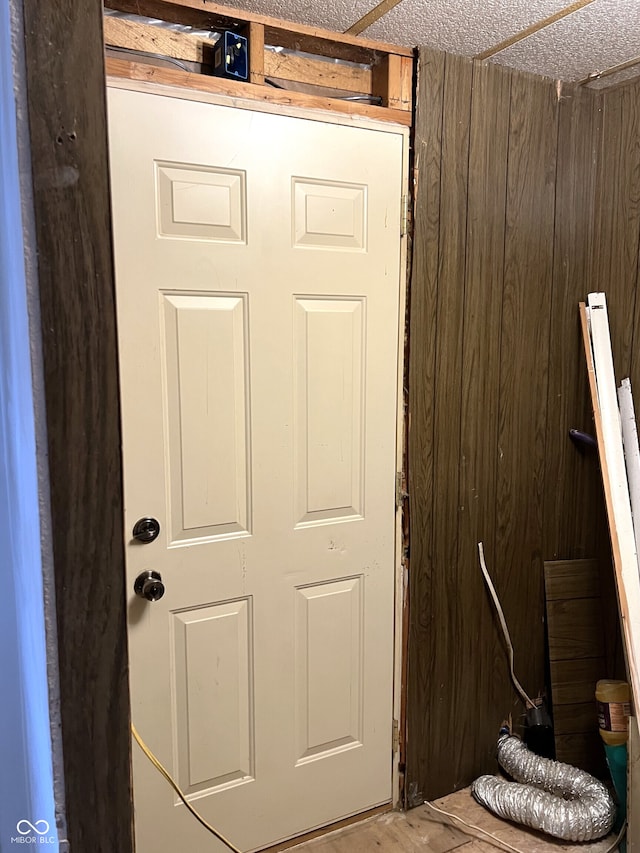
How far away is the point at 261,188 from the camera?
181cm

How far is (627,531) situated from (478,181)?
1157 millimetres

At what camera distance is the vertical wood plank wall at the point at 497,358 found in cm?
210

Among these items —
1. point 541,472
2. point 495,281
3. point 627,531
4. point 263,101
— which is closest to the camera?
point 263,101

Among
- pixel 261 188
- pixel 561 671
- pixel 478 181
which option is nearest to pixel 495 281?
pixel 478 181

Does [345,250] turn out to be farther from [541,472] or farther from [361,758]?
[361,758]

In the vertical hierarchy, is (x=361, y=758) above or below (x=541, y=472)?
below

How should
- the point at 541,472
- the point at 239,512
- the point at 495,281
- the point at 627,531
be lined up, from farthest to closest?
the point at 541,472
the point at 495,281
the point at 627,531
the point at 239,512

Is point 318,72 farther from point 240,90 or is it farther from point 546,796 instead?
point 546,796

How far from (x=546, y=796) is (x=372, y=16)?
7.49 feet

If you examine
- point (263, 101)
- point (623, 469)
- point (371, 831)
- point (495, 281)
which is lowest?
point (371, 831)

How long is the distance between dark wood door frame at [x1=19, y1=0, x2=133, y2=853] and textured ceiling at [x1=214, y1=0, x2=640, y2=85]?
4.57 ft

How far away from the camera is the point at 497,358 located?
2.25 meters

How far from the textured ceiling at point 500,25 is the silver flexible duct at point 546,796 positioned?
7.15ft

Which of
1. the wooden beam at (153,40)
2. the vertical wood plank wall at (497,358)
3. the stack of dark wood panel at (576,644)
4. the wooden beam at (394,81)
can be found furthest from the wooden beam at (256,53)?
the stack of dark wood panel at (576,644)
